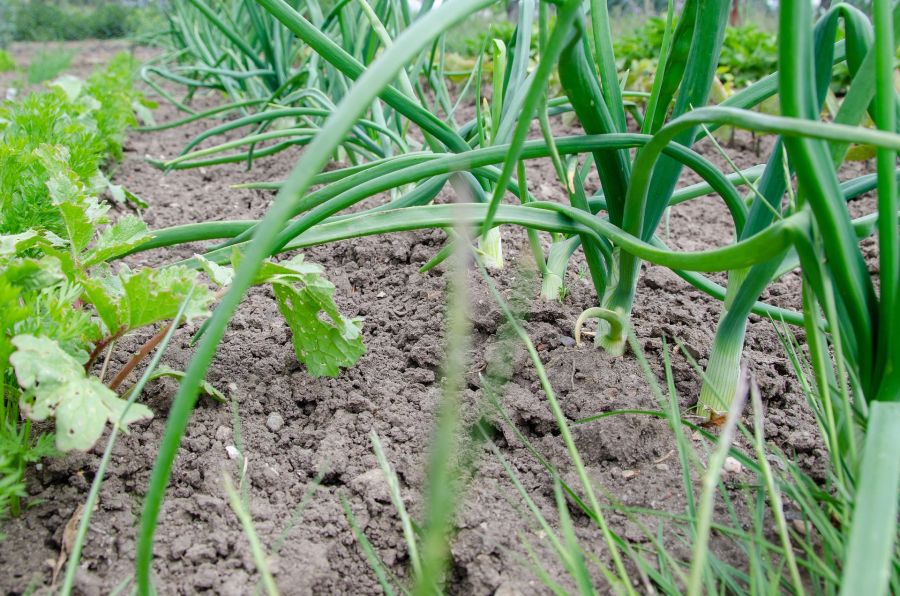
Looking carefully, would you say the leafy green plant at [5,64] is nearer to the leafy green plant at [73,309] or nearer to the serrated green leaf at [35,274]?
the leafy green plant at [73,309]

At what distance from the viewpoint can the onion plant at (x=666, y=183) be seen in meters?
0.52

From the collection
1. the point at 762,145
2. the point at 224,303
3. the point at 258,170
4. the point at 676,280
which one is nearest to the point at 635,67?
the point at 762,145

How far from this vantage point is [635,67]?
9.51 ft

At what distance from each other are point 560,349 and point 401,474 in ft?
1.10

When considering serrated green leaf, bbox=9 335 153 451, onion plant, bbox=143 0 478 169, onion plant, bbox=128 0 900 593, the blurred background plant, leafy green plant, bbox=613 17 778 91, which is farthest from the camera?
the blurred background plant

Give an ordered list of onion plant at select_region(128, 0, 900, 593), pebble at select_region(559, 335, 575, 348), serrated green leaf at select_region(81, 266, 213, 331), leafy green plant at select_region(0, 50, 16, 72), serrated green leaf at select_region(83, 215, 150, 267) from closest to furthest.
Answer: onion plant at select_region(128, 0, 900, 593), serrated green leaf at select_region(81, 266, 213, 331), serrated green leaf at select_region(83, 215, 150, 267), pebble at select_region(559, 335, 575, 348), leafy green plant at select_region(0, 50, 16, 72)

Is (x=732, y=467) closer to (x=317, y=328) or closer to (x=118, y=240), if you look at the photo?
(x=317, y=328)

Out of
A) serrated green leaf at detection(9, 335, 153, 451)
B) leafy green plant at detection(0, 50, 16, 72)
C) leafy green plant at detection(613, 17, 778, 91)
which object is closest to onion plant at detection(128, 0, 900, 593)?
serrated green leaf at detection(9, 335, 153, 451)

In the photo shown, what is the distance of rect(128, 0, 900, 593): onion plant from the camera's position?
20.3 inches

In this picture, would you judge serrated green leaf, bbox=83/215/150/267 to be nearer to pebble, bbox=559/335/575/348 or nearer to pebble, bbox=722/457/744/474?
pebble, bbox=559/335/575/348

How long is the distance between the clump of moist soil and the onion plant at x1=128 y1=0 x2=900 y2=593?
0.36 ft

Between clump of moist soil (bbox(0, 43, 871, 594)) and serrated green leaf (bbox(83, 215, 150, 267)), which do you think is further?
serrated green leaf (bbox(83, 215, 150, 267))

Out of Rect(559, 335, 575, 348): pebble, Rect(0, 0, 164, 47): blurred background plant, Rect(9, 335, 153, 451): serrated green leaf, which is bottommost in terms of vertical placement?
Rect(0, 0, 164, 47): blurred background plant

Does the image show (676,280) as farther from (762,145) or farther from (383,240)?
(762,145)
